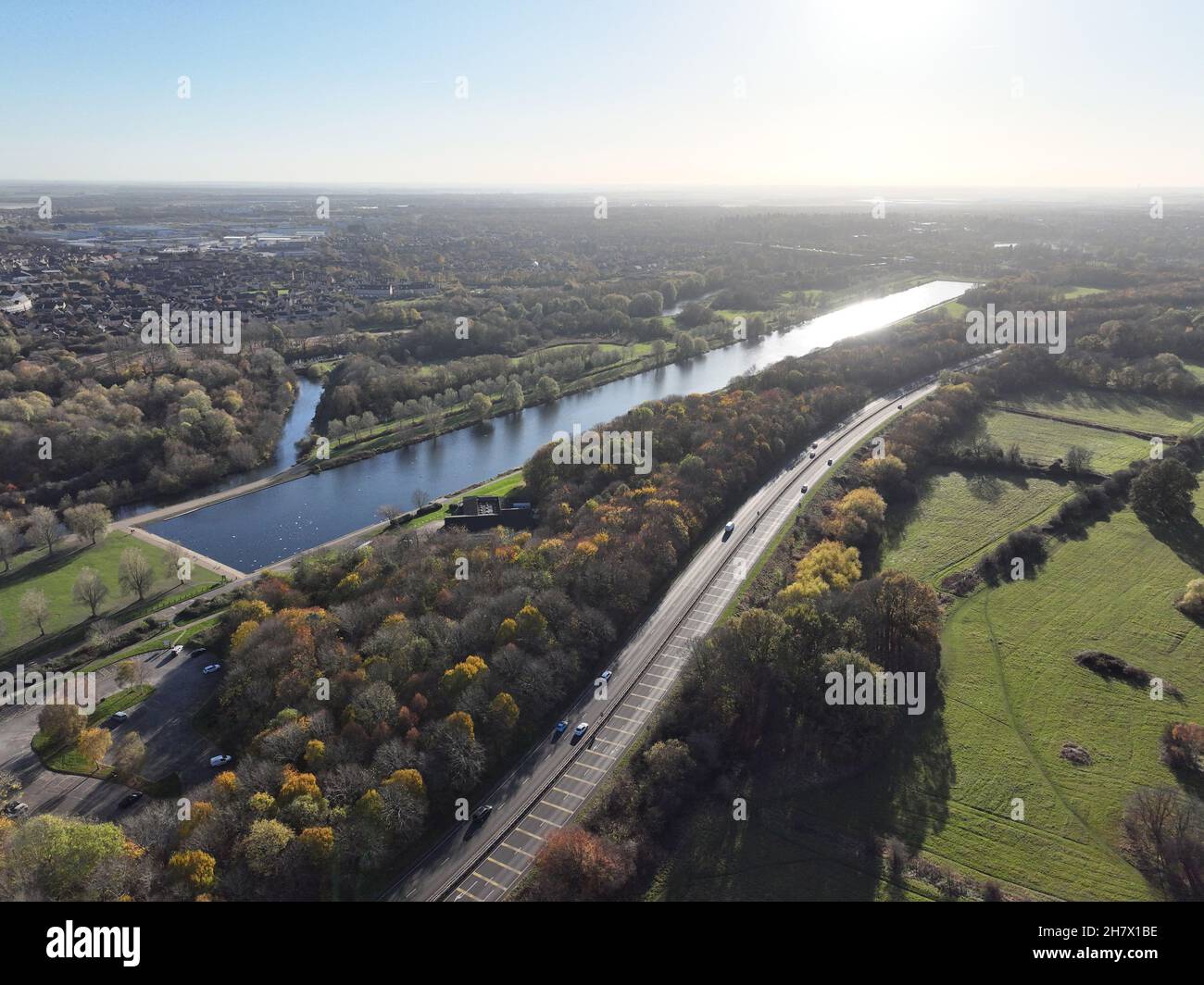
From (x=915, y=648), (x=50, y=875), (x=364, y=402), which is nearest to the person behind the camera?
(x=50, y=875)

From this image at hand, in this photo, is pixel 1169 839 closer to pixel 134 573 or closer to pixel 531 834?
pixel 531 834

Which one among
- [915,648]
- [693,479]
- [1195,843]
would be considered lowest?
[1195,843]

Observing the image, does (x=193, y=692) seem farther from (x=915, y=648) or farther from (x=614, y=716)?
(x=915, y=648)

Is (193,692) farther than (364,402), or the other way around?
(364,402)

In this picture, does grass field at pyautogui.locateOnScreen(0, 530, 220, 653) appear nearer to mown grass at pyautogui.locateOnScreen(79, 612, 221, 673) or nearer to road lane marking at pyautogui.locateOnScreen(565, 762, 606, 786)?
mown grass at pyautogui.locateOnScreen(79, 612, 221, 673)

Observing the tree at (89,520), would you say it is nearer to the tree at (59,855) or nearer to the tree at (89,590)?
the tree at (89,590)

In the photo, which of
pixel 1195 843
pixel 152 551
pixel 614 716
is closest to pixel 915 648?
pixel 1195 843

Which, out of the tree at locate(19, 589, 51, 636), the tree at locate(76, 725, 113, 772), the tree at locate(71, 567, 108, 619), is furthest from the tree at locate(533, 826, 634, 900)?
the tree at locate(19, 589, 51, 636)
